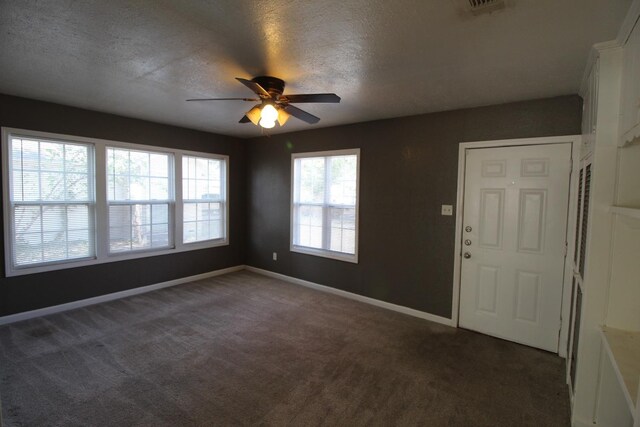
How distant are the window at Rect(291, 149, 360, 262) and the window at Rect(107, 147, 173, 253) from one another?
6.48ft

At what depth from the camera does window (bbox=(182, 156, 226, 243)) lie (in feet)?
16.2

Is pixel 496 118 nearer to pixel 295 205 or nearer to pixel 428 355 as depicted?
pixel 428 355

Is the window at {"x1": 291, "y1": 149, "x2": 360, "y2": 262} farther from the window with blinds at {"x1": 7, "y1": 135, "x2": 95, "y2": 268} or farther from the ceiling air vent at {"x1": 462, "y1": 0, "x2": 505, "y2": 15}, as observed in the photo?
the window with blinds at {"x1": 7, "y1": 135, "x2": 95, "y2": 268}

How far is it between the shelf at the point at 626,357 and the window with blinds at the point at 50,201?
5.01 m

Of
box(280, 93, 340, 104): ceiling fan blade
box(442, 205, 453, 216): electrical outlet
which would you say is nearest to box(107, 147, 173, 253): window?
box(280, 93, 340, 104): ceiling fan blade

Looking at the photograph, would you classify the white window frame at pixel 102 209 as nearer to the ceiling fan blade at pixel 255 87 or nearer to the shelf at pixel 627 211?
the ceiling fan blade at pixel 255 87

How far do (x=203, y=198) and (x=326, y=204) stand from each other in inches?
84.9

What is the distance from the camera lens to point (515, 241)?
3.13 metres

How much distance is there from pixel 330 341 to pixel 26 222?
3643 millimetres

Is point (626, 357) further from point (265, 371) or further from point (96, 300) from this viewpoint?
point (96, 300)

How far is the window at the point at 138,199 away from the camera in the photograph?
4.10 meters

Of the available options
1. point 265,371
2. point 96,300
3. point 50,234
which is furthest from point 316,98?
point 96,300

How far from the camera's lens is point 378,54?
7.03ft

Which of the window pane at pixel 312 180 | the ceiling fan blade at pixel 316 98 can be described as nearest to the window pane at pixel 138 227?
the window pane at pixel 312 180
